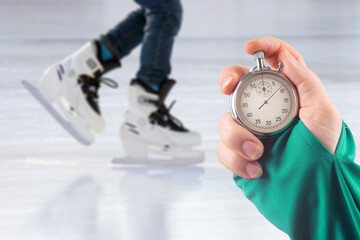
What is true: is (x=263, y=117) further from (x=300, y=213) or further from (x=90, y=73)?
(x=90, y=73)

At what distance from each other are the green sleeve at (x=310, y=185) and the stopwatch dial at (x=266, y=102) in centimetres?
2

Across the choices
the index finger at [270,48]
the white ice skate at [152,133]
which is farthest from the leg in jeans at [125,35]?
the index finger at [270,48]

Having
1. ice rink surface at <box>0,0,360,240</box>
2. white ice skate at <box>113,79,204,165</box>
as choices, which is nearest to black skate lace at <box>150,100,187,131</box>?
white ice skate at <box>113,79,204,165</box>

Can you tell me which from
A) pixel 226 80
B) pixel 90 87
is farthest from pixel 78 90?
pixel 226 80

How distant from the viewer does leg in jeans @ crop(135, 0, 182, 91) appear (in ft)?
6.72

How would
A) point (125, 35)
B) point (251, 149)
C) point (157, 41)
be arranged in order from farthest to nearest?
point (125, 35) < point (157, 41) < point (251, 149)

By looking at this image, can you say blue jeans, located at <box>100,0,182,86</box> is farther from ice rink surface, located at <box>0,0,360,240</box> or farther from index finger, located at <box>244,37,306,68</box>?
index finger, located at <box>244,37,306,68</box>

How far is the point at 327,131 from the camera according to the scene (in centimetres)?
73

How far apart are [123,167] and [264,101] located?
1.36 metres

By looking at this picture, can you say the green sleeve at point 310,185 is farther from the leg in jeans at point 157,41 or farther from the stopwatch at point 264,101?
the leg in jeans at point 157,41

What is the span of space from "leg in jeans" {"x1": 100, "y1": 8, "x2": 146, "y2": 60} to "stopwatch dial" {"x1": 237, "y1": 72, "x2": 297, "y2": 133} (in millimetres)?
1435

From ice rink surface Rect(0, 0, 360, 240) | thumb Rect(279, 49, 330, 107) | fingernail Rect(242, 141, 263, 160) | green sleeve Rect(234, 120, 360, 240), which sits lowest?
ice rink surface Rect(0, 0, 360, 240)

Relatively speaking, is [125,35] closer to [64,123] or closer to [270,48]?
[64,123]

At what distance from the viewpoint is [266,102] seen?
0.74 metres
